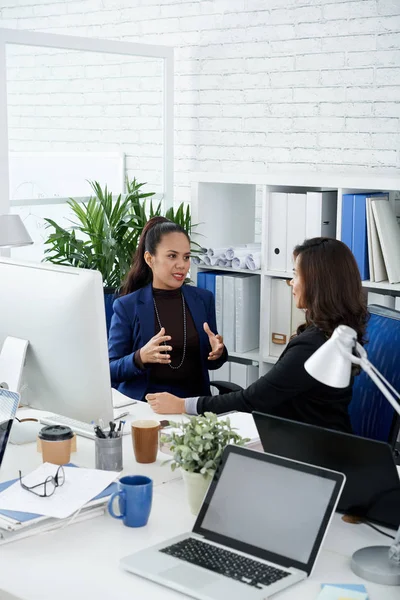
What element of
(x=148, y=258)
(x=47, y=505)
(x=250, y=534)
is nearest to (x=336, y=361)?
(x=250, y=534)

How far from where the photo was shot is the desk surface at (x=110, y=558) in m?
1.46

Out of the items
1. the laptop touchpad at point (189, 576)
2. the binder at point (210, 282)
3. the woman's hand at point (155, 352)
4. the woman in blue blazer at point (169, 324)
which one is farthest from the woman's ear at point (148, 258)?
the laptop touchpad at point (189, 576)

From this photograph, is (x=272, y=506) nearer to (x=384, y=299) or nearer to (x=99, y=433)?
(x=99, y=433)

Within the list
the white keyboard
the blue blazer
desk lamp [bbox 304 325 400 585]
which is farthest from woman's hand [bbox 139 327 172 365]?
desk lamp [bbox 304 325 400 585]

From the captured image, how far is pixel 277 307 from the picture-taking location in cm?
393

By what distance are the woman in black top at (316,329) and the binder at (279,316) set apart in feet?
4.98

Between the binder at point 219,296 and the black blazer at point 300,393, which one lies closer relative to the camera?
the black blazer at point 300,393

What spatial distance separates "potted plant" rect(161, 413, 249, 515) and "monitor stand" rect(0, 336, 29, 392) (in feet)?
2.03

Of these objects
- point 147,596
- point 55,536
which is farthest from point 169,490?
point 147,596

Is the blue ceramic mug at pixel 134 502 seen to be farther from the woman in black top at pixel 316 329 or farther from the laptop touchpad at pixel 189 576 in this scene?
the woman in black top at pixel 316 329

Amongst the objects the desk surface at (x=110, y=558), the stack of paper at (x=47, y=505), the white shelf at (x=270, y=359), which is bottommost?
the white shelf at (x=270, y=359)

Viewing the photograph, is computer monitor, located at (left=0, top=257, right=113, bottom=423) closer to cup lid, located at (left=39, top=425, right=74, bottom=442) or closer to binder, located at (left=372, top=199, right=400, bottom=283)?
cup lid, located at (left=39, top=425, right=74, bottom=442)

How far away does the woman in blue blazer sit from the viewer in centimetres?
306

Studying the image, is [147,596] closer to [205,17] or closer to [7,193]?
[7,193]
